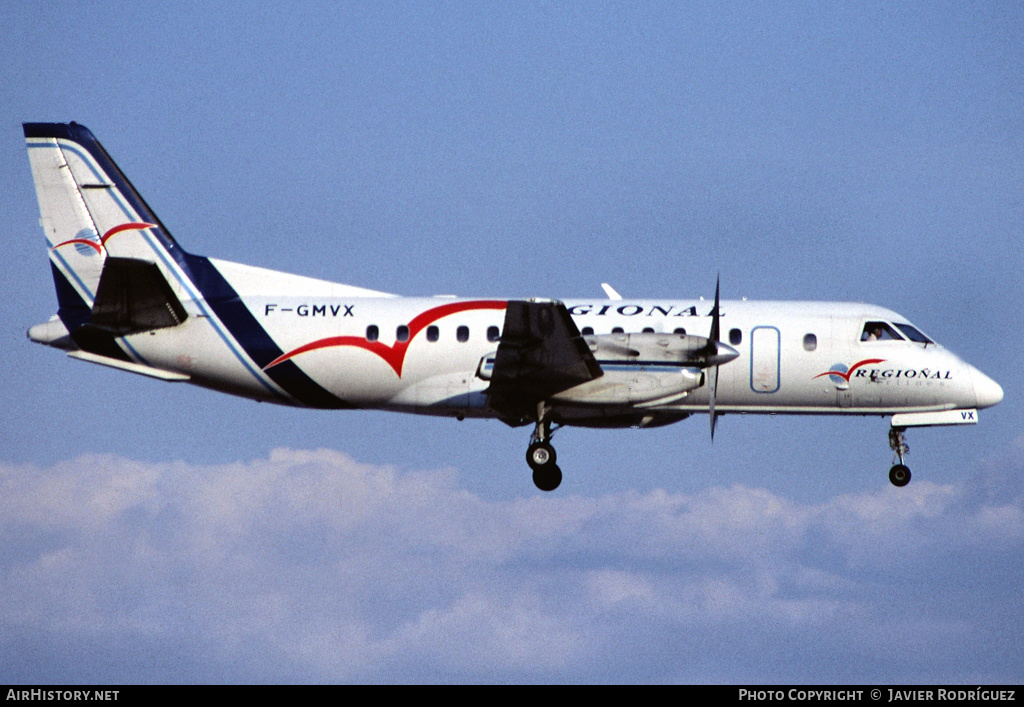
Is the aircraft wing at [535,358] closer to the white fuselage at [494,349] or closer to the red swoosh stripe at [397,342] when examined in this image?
the white fuselage at [494,349]

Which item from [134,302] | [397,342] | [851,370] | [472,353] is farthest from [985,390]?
[134,302]

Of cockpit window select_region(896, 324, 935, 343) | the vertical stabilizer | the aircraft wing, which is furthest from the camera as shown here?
the vertical stabilizer

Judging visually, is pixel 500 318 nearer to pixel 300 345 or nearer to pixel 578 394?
pixel 578 394

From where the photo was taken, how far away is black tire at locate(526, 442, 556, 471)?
2719 centimetres

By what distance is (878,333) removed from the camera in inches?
1101

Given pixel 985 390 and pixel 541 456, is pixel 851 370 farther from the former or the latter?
pixel 541 456

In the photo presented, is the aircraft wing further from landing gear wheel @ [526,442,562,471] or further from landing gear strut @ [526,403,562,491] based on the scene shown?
landing gear wheel @ [526,442,562,471]

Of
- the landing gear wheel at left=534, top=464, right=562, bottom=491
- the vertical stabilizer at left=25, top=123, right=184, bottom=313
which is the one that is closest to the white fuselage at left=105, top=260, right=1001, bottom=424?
the landing gear wheel at left=534, top=464, right=562, bottom=491

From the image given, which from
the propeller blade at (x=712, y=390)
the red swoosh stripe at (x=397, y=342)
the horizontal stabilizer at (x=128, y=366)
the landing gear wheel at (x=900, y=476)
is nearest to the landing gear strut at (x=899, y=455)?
the landing gear wheel at (x=900, y=476)

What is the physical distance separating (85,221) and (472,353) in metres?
9.16
